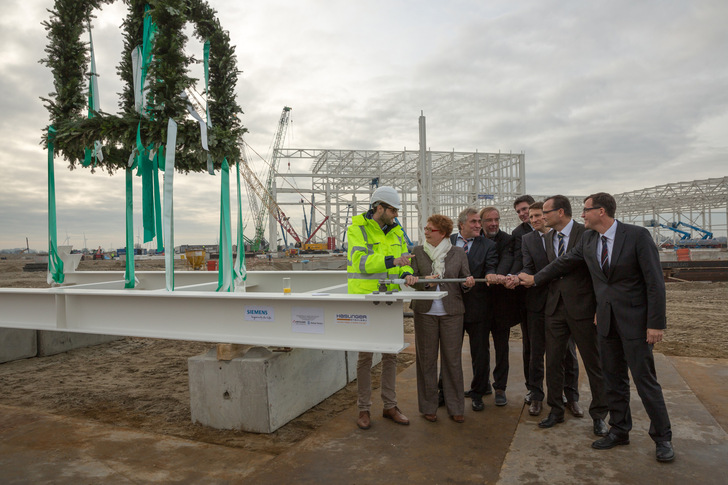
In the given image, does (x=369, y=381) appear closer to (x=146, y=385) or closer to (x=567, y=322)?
(x=567, y=322)

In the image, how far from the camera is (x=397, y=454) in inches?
122

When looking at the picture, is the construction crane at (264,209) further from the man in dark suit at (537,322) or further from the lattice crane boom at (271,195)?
the man in dark suit at (537,322)

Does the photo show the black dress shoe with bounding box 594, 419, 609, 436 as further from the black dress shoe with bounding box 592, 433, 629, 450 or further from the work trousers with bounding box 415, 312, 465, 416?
the work trousers with bounding box 415, 312, 465, 416

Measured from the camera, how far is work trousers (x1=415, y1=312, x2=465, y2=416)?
3.75m

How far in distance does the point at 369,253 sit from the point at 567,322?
172 centimetres

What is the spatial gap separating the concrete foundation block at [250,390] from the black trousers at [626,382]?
2529 millimetres

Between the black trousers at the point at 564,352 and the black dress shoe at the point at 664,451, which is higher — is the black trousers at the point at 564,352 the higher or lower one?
the higher one

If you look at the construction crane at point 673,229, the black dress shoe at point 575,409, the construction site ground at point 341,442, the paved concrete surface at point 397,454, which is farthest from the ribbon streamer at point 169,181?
the construction crane at point 673,229

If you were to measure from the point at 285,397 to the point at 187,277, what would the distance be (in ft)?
11.7

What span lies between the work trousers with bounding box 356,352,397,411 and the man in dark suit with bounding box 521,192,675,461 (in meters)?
1.54

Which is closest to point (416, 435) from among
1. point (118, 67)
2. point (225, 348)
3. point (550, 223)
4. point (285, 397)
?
point (285, 397)

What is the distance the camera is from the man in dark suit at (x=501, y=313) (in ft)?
13.6

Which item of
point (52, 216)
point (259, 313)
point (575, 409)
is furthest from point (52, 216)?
point (575, 409)

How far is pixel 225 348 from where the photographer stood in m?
3.79
